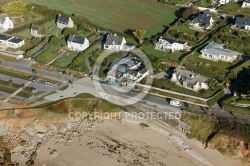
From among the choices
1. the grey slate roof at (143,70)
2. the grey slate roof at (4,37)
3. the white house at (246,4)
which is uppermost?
the white house at (246,4)

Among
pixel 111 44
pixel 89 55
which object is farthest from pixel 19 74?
pixel 111 44

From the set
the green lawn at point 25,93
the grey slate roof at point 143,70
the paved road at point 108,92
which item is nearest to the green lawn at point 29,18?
the green lawn at point 25,93

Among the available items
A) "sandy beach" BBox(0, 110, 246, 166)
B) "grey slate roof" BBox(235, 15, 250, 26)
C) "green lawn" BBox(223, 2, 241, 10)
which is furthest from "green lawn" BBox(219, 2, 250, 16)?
"sandy beach" BBox(0, 110, 246, 166)

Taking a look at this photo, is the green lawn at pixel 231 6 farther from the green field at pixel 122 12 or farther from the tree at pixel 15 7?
the tree at pixel 15 7

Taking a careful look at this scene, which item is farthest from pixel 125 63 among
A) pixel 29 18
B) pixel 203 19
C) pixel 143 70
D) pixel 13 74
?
pixel 29 18

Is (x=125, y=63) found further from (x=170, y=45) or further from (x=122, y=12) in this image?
(x=122, y=12)

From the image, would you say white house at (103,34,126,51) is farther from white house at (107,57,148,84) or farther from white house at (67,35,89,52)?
white house at (107,57,148,84)
